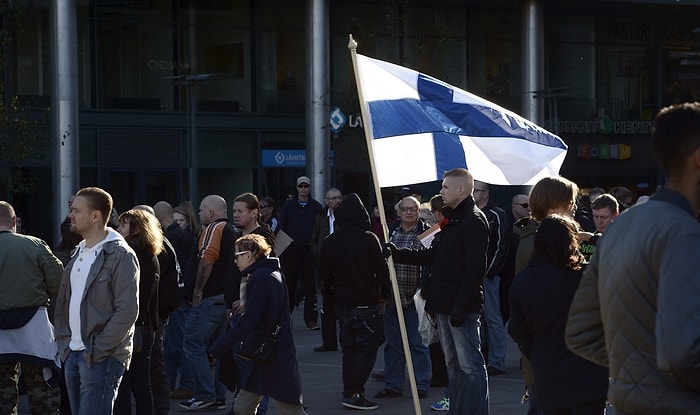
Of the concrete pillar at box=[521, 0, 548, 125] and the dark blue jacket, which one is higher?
the concrete pillar at box=[521, 0, 548, 125]

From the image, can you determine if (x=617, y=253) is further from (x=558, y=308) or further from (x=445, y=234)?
(x=445, y=234)

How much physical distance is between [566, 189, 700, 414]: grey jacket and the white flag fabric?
5072 millimetres

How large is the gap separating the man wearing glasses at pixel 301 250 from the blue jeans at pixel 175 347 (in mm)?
4703

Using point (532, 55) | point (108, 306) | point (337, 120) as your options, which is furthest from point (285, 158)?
point (108, 306)

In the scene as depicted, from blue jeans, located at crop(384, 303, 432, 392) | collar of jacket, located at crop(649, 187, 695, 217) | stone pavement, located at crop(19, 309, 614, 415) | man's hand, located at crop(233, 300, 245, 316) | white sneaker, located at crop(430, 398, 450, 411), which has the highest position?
collar of jacket, located at crop(649, 187, 695, 217)

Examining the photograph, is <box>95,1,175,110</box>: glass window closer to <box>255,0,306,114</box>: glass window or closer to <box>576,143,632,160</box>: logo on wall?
<box>255,0,306,114</box>: glass window

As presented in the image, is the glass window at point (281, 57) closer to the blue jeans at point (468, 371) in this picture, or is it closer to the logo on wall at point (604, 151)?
the logo on wall at point (604, 151)

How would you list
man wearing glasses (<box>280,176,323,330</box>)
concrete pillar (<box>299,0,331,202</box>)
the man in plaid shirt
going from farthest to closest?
concrete pillar (<box>299,0,331,202</box>)
man wearing glasses (<box>280,176,323,330</box>)
the man in plaid shirt

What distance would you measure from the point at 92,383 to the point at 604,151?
2843 centimetres

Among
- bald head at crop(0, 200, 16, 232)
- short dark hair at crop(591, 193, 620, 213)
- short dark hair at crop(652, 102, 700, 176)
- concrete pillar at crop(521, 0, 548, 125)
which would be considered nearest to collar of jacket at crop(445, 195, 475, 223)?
short dark hair at crop(591, 193, 620, 213)

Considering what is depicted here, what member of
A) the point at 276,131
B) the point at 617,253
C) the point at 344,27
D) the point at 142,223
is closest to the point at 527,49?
the point at 344,27

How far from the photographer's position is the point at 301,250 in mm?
18250

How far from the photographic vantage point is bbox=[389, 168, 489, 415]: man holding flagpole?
921cm

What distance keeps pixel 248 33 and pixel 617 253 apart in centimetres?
2674
